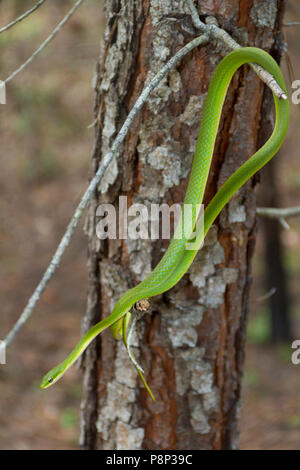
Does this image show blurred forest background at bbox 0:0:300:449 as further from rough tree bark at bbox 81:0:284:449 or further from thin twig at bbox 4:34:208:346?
thin twig at bbox 4:34:208:346

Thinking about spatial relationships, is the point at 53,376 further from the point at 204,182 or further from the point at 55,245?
the point at 55,245

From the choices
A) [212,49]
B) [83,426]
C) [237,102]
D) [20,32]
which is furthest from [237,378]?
[20,32]

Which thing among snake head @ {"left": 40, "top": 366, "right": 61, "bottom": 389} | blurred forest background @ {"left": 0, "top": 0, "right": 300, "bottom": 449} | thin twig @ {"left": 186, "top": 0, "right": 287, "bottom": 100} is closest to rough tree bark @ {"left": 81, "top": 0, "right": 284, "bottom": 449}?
thin twig @ {"left": 186, "top": 0, "right": 287, "bottom": 100}

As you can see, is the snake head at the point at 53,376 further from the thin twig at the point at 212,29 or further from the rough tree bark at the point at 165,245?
the thin twig at the point at 212,29

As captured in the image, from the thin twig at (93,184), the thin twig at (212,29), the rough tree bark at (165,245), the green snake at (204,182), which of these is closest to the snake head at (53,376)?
the rough tree bark at (165,245)

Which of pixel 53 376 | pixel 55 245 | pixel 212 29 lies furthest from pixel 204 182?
pixel 55 245
